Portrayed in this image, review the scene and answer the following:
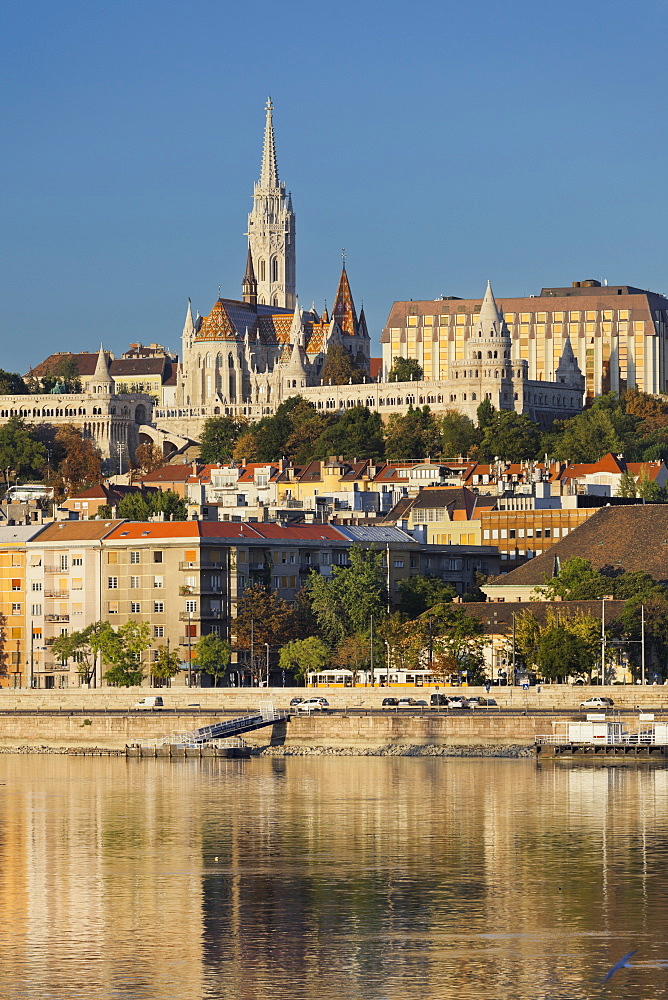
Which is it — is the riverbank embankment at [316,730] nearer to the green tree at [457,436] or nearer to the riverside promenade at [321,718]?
the riverside promenade at [321,718]

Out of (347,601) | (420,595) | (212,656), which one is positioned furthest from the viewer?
(420,595)

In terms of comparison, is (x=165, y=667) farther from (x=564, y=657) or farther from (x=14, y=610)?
(x=564, y=657)

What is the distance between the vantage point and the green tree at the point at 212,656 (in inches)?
3792

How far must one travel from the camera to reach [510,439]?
17325cm

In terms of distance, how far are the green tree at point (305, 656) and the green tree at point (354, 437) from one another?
268ft

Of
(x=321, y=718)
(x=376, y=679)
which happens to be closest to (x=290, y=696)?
(x=321, y=718)

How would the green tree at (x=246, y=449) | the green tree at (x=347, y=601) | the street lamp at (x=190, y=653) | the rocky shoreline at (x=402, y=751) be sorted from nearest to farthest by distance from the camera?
the rocky shoreline at (x=402, y=751) → the street lamp at (x=190, y=653) → the green tree at (x=347, y=601) → the green tree at (x=246, y=449)

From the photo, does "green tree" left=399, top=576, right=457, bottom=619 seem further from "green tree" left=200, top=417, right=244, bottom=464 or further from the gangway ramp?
"green tree" left=200, top=417, right=244, bottom=464

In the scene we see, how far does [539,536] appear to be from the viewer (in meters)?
124

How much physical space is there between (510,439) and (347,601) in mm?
73468

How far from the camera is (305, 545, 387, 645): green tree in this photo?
3949 inches

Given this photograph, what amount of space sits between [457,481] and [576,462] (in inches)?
793

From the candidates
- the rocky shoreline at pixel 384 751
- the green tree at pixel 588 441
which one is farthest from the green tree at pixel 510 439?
the rocky shoreline at pixel 384 751

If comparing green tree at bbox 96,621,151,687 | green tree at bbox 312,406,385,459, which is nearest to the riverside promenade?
green tree at bbox 96,621,151,687
